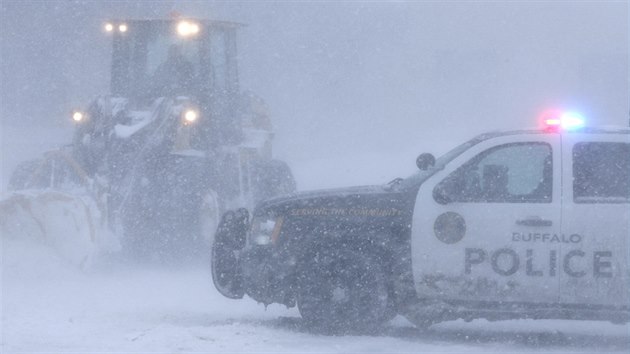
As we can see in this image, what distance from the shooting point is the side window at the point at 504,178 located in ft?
28.5

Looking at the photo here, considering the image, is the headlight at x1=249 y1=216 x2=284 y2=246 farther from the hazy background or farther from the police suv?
the hazy background

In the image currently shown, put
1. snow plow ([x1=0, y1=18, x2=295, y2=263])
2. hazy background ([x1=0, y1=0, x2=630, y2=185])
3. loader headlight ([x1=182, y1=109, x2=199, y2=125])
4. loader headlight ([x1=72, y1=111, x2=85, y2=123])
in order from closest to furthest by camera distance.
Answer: snow plow ([x1=0, y1=18, x2=295, y2=263]), loader headlight ([x1=182, y1=109, x2=199, y2=125]), loader headlight ([x1=72, y1=111, x2=85, y2=123]), hazy background ([x1=0, y1=0, x2=630, y2=185])

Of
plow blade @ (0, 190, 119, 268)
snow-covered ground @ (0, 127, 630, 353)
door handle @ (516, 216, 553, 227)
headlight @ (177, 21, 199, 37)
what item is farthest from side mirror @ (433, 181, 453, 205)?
headlight @ (177, 21, 199, 37)

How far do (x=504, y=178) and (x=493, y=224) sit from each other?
1.40ft

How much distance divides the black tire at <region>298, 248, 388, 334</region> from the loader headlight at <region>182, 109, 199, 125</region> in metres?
5.70

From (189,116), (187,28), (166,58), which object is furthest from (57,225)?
(187,28)

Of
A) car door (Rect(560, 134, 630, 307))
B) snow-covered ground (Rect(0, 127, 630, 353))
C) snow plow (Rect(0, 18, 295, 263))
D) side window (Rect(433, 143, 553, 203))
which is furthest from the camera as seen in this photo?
snow plow (Rect(0, 18, 295, 263))

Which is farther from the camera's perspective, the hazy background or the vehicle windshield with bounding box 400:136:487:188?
the hazy background

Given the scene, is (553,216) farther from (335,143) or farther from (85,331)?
(335,143)

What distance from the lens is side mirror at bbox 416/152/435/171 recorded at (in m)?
8.82

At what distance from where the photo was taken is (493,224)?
8.60 meters

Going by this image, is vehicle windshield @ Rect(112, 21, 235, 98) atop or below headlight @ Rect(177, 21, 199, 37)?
below

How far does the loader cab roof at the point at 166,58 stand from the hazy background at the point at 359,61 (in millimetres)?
9917

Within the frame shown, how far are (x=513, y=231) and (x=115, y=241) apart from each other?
597 cm
